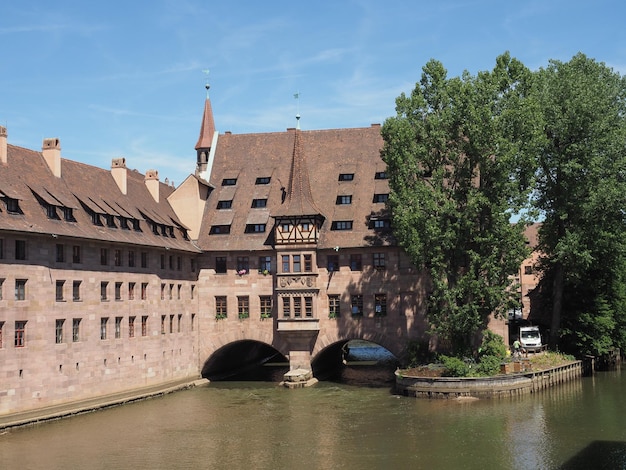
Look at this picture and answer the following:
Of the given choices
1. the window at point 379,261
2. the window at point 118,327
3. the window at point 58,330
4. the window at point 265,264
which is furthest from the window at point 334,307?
the window at point 58,330

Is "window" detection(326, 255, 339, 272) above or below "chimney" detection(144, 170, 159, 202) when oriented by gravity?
below

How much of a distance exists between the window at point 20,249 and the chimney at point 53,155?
8331 millimetres

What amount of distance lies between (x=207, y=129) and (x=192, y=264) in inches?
731

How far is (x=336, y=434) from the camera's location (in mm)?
38781

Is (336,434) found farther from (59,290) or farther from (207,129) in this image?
(207,129)

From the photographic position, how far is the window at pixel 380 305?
5650 cm

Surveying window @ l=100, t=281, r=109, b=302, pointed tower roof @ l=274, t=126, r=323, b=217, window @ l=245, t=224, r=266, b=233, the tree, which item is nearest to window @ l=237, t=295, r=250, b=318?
window @ l=245, t=224, r=266, b=233

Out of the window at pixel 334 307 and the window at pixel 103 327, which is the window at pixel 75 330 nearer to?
the window at pixel 103 327

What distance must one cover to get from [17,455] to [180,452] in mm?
7234

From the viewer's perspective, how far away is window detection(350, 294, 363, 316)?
57.0 metres

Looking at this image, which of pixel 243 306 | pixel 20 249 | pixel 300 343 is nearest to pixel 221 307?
pixel 243 306

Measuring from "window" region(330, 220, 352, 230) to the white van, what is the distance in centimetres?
1651

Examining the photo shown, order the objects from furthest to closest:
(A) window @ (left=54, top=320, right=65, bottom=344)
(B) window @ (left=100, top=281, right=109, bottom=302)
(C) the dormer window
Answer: (B) window @ (left=100, top=281, right=109, bottom=302), (A) window @ (left=54, top=320, right=65, bottom=344), (C) the dormer window

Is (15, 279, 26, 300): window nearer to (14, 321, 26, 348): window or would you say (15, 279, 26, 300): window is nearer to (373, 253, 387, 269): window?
(14, 321, 26, 348): window
